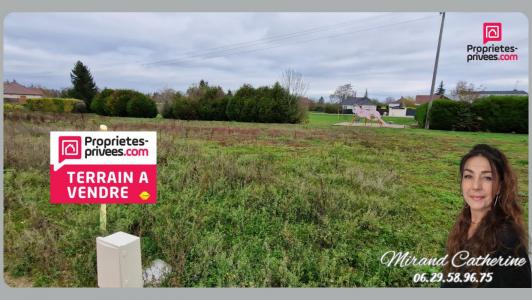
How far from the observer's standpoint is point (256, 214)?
10.9 ft

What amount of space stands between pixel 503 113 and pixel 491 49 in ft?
5.81

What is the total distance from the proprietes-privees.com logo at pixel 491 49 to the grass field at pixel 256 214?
1.08m

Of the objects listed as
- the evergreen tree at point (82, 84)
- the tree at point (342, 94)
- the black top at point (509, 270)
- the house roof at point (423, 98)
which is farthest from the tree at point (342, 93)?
the evergreen tree at point (82, 84)

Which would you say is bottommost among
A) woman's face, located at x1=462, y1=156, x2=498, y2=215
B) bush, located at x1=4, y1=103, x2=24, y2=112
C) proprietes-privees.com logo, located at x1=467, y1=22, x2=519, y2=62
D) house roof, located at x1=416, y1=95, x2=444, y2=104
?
woman's face, located at x1=462, y1=156, x2=498, y2=215

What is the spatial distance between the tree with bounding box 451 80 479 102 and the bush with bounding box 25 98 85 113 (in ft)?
21.1

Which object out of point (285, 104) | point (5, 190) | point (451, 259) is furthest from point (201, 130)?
point (451, 259)

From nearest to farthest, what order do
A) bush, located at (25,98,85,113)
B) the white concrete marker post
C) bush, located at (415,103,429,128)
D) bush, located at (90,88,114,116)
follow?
the white concrete marker post, bush, located at (25,98,85,113), bush, located at (415,103,429,128), bush, located at (90,88,114,116)


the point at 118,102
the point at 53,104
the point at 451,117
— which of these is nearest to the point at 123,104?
the point at 118,102

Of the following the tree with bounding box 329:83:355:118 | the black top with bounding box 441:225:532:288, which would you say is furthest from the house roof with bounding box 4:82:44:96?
the black top with bounding box 441:225:532:288

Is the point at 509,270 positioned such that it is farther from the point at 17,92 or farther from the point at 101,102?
the point at 101,102

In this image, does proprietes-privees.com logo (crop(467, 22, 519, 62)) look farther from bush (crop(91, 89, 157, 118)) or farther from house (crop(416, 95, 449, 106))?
bush (crop(91, 89, 157, 118))

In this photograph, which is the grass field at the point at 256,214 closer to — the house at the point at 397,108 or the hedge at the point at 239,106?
the house at the point at 397,108

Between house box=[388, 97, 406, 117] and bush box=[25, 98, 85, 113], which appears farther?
house box=[388, 97, 406, 117]

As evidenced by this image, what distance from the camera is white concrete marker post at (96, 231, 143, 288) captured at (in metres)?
2.17
